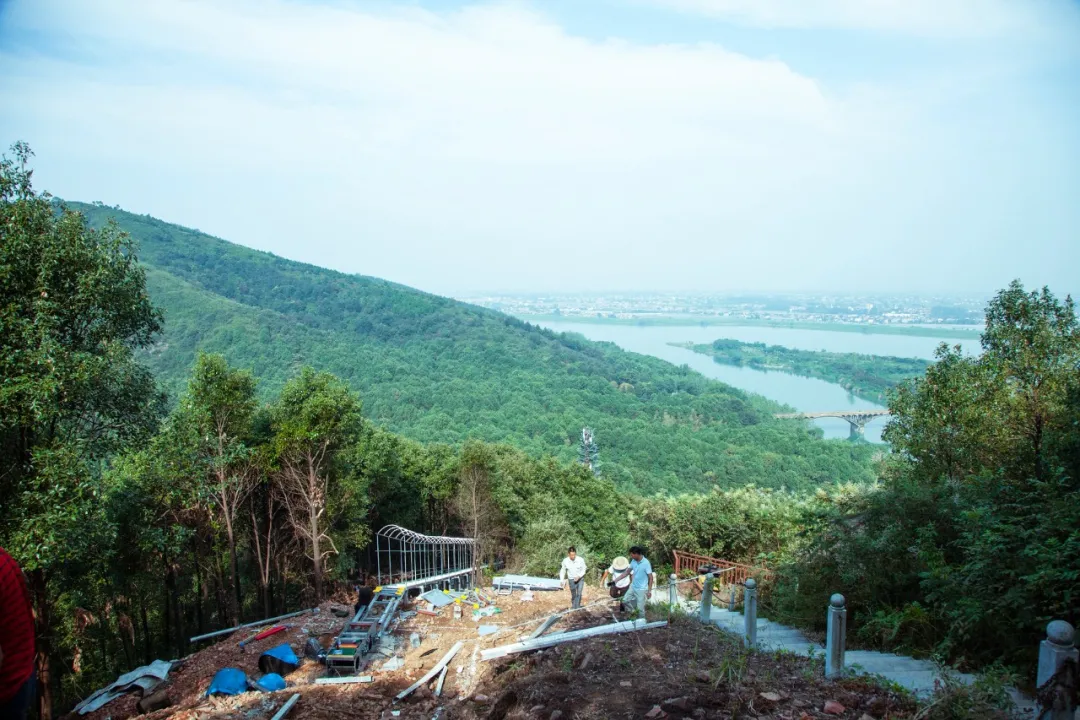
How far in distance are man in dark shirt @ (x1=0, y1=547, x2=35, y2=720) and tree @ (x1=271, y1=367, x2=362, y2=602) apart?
10264 mm

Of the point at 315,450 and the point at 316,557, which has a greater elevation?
the point at 315,450

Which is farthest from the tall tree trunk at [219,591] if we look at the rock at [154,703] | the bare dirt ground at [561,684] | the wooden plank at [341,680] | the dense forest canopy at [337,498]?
the wooden plank at [341,680]

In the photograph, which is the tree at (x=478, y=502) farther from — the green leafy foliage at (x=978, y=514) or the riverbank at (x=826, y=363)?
the riverbank at (x=826, y=363)

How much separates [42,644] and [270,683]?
3373 millimetres

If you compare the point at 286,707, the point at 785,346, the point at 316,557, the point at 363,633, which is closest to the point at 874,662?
the point at 286,707

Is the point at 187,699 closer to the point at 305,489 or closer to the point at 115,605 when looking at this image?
the point at 305,489

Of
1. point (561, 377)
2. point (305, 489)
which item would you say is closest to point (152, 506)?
point (305, 489)

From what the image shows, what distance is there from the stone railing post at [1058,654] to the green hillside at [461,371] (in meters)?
32.3

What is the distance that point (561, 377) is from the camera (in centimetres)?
7362

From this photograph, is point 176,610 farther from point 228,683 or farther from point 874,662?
point 874,662

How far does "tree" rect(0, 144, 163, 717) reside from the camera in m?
7.03

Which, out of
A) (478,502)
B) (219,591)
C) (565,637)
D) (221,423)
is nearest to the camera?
(565,637)

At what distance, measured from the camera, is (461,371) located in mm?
69500

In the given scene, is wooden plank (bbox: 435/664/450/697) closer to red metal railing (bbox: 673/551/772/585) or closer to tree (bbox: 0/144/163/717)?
tree (bbox: 0/144/163/717)
